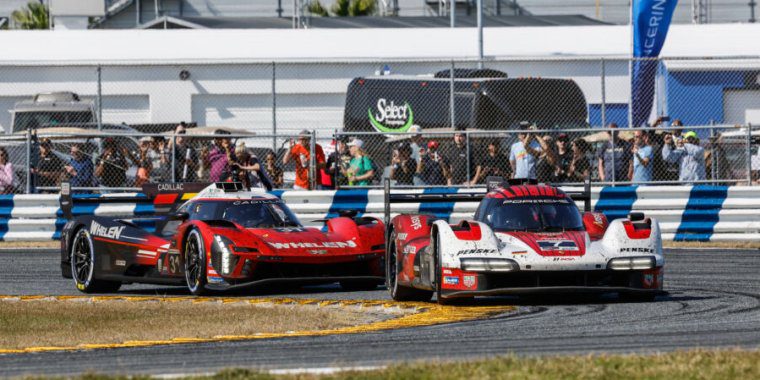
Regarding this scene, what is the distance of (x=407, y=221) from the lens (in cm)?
1373

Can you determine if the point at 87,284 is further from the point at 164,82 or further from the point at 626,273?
the point at 164,82

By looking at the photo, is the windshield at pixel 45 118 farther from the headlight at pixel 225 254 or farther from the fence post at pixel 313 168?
the headlight at pixel 225 254

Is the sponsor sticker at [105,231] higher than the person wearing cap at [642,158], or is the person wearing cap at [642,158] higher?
the person wearing cap at [642,158]

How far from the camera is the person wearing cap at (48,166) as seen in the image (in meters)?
21.7

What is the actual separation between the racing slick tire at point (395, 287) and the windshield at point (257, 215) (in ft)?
5.41

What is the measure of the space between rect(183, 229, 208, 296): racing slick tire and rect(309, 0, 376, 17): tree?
1621 inches

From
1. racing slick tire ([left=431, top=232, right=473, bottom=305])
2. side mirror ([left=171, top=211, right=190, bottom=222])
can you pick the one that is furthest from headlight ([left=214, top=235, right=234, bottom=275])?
racing slick tire ([left=431, top=232, right=473, bottom=305])

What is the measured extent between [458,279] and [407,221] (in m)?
1.52

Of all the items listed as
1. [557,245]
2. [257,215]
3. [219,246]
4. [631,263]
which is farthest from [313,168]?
[631,263]

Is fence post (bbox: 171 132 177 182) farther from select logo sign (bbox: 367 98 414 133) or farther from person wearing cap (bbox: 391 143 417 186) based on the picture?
select logo sign (bbox: 367 98 414 133)

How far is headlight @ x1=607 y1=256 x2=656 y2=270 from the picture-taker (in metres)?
12.3

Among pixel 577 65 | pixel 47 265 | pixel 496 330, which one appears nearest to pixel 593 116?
pixel 577 65

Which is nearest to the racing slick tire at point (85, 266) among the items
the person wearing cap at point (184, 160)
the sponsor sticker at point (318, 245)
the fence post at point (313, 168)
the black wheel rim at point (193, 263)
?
the black wheel rim at point (193, 263)

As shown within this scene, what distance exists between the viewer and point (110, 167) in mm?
21438
